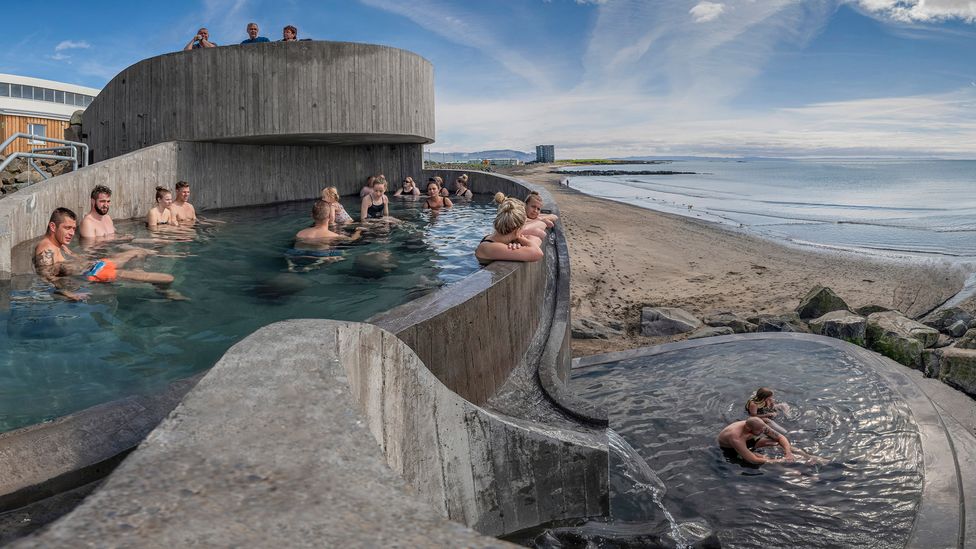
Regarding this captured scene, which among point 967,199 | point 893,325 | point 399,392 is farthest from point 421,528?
point 967,199

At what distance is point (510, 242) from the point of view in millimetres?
A: 6109

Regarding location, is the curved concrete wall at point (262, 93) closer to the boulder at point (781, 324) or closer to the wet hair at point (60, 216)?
the wet hair at point (60, 216)

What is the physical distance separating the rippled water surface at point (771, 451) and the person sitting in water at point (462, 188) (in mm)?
9798

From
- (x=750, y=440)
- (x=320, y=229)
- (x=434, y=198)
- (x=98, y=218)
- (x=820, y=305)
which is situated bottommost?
(x=750, y=440)

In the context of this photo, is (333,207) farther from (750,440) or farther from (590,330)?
(750,440)

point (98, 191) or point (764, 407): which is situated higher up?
point (98, 191)

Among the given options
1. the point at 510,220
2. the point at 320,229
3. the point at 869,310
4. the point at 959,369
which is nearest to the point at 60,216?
the point at 320,229

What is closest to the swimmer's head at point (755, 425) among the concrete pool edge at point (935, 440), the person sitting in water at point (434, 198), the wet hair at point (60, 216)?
the concrete pool edge at point (935, 440)

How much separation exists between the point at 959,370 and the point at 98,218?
36.6 feet

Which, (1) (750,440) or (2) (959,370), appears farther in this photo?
(2) (959,370)

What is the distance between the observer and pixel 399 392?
104 inches

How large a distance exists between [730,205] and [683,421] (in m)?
39.4

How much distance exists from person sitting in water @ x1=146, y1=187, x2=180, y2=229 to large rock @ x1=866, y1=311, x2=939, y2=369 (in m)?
10.8

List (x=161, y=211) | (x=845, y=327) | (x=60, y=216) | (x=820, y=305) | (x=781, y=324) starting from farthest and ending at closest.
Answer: (x=820, y=305) → (x=781, y=324) → (x=845, y=327) → (x=161, y=211) → (x=60, y=216)
